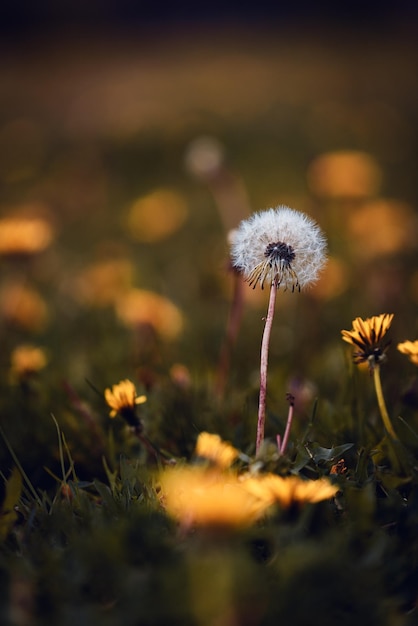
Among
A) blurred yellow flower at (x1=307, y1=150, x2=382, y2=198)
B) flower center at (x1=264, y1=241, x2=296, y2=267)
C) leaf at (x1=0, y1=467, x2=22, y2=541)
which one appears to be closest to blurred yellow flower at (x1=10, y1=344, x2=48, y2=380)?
leaf at (x1=0, y1=467, x2=22, y2=541)

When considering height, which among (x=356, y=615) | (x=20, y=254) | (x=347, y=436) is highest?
(x=20, y=254)

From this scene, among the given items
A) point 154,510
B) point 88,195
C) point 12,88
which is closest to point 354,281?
A: point 154,510

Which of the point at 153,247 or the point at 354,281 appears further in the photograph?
the point at 153,247

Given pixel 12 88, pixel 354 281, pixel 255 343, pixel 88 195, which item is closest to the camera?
pixel 255 343

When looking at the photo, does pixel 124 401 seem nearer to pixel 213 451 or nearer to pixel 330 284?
pixel 213 451

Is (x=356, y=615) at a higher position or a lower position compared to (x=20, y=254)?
lower

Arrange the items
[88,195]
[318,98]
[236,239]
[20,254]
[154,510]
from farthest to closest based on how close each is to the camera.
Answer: [318,98]
[88,195]
[20,254]
[236,239]
[154,510]

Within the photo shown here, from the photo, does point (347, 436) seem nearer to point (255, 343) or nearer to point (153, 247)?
point (255, 343)
